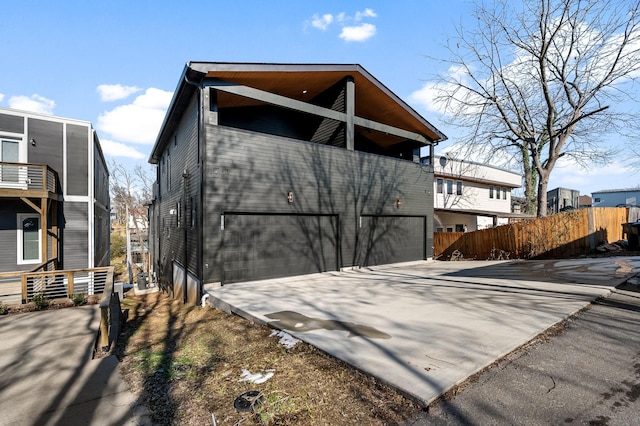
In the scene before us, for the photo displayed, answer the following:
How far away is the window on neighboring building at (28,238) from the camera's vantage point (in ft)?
34.4

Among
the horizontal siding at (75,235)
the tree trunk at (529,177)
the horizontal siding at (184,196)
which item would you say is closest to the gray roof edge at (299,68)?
the horizontal siding at (184,196)


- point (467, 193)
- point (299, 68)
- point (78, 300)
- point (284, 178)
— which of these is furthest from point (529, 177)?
point (78, 300)

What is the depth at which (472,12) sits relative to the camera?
14211 mm

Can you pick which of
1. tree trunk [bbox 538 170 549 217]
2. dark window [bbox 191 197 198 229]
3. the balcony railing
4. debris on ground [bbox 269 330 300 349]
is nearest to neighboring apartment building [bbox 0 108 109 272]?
the balcony railing

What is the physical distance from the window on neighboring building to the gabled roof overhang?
18.2ft

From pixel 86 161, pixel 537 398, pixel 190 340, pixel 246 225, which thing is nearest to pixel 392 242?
pixel 246 225

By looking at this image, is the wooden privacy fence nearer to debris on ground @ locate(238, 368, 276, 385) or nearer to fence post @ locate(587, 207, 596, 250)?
fence post @ locate(587, 207, 596, 250)

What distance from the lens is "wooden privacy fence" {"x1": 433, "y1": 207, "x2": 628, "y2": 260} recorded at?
464 inches

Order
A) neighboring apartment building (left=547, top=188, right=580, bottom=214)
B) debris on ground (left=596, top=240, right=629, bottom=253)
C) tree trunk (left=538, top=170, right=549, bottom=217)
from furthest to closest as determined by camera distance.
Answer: neighboring apartment building (left=547, top=188, right=580, bottom=214) → tree trunk (left=538, top=170, right=549, bottom=217) → debris on ground (left=596, top=240, right=629, bottom=253)

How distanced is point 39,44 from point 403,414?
13.5 metres

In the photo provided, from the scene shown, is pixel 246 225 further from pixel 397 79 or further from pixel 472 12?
pixel 472 12

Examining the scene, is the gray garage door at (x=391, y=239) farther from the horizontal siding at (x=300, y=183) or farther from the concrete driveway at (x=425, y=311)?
the concrete driveway at (x=425, y=311)

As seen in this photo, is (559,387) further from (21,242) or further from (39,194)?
(21,242)

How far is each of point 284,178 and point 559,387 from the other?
304 inches
